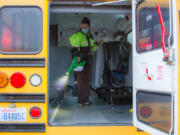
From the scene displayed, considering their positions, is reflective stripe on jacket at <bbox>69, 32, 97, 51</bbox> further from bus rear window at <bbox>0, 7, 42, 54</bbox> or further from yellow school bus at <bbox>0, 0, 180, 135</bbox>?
bus rear window at <bbox>0, 7, 42, 54</bbox>

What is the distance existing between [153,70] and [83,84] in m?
2.26

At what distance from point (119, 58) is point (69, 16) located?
1700mm

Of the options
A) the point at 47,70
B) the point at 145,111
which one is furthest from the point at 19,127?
the point at 145,111

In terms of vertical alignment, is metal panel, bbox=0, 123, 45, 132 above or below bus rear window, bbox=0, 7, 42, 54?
below

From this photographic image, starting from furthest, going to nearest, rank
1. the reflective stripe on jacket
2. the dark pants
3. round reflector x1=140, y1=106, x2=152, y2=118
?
the dark pants → the reflective stripe on jacket → round reflector x1=140, y1=106, x2=152, y2=118

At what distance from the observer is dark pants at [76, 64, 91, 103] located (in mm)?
4191

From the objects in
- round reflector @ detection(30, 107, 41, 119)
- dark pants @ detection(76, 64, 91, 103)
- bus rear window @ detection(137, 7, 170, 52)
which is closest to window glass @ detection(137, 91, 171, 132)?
bus rear window @ detection(137, 7, 170, 52)

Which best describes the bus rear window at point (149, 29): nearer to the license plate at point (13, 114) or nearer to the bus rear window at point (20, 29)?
the bus rear window at point (20, 29)

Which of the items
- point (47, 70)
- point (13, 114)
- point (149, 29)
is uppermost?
point (149, 29)

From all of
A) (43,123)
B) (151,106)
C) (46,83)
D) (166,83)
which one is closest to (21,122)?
(43,123)

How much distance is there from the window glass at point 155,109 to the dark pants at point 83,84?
177 centimetres

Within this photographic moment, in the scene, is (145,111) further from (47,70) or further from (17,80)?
(17,80)

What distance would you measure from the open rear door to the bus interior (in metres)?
0.35

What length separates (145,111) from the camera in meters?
2.46
